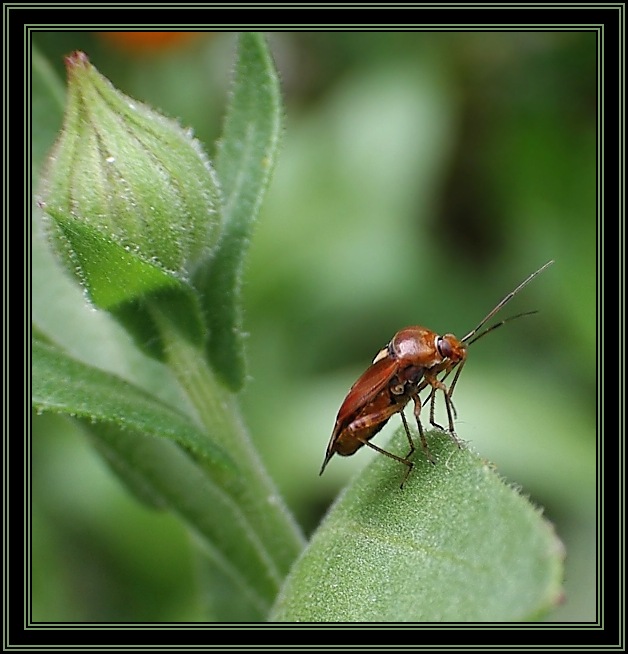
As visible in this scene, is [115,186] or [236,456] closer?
[115,186]

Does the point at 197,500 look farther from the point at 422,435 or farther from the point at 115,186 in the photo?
the point at 115,186

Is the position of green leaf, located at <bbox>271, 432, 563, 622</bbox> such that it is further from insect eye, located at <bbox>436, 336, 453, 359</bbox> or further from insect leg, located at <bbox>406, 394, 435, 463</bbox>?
insect eye, located at <bbox>436, 336, 453, 359</bbox>

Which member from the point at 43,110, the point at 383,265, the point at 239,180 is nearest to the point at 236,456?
the point at 239,180

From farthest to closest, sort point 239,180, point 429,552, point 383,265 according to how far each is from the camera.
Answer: point 383,265 → point 239,180 → point 429,552

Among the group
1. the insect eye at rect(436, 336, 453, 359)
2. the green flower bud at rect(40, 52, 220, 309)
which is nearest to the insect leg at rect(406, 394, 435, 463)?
the insect eye at rect(436, 336, 453, 359)

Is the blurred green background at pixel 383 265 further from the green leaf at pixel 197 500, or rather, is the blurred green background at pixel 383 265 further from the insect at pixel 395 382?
the insect at pixel 395 382

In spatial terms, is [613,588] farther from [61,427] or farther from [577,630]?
[61,427]

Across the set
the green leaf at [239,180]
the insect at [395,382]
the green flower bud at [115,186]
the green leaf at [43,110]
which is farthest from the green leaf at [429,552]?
the green leaf at [43,110]
